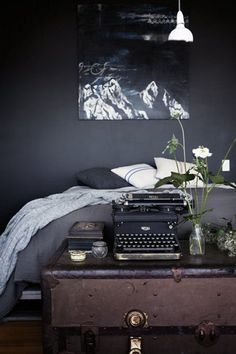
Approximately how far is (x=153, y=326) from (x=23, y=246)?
1.29m

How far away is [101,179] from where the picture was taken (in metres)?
4.27

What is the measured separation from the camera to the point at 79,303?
1.88m

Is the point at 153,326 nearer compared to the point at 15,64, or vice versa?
the point at 153,326

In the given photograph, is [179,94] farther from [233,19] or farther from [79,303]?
[79,303]

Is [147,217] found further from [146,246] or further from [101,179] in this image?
[101,179]

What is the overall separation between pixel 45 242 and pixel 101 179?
1374 millimetres

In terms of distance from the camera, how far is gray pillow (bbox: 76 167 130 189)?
4223mm

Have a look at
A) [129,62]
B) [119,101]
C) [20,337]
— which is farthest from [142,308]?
[129,62]

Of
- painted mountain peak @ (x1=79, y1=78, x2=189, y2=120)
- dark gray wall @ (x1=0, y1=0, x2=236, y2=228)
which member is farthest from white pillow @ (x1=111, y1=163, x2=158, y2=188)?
painted mountain peak @ (x1=79, y1=78, x2=189, y2=120)

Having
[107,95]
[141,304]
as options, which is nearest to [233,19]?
[107,95]

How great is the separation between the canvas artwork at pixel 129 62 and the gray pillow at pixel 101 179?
2.63ft

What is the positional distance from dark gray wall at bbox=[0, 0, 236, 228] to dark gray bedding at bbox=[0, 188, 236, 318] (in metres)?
2.01

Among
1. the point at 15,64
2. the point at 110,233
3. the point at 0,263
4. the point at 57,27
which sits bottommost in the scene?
the point at 0,263

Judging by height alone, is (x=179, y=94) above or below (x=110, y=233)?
above
